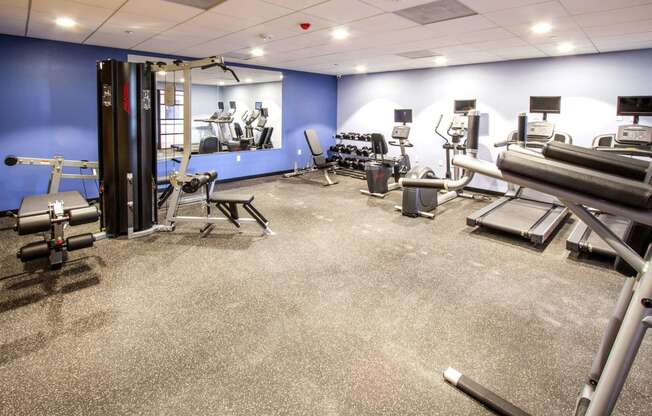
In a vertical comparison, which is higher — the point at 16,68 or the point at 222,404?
the point at 16,68

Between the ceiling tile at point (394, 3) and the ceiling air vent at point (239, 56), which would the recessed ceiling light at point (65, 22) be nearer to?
the ceiling air vent at point (239, 56)

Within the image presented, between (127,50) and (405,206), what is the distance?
4971 mm

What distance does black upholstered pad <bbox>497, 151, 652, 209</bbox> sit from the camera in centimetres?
100

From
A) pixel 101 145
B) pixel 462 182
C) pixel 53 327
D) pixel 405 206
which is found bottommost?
pixel 53 327

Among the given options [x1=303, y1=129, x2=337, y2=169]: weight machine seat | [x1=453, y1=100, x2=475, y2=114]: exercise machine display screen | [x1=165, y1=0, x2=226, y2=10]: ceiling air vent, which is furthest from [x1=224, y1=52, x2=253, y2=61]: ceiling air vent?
[x1=453, y1=100, x2=475, y2=114]: exercise machine display screen

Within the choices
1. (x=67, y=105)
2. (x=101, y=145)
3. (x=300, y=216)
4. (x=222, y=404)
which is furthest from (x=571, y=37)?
(x=67, y=105)

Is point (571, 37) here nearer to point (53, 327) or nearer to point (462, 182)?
point (462, 182)

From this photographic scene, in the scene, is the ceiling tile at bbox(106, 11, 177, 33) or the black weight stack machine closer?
the ceiling tile at bbox(106, 11, 177, 33)

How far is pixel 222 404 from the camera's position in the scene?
1896mm

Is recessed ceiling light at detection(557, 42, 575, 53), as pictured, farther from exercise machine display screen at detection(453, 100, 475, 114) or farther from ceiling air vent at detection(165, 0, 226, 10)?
ceiling air vent at detection(165, 0, 226, 10)

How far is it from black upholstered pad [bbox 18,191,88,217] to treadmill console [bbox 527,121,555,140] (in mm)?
5660

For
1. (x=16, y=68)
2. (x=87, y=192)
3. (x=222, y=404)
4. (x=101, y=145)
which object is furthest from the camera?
(x=87, y=192)

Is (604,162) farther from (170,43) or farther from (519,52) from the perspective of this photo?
(170,43)

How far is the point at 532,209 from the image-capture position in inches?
205
